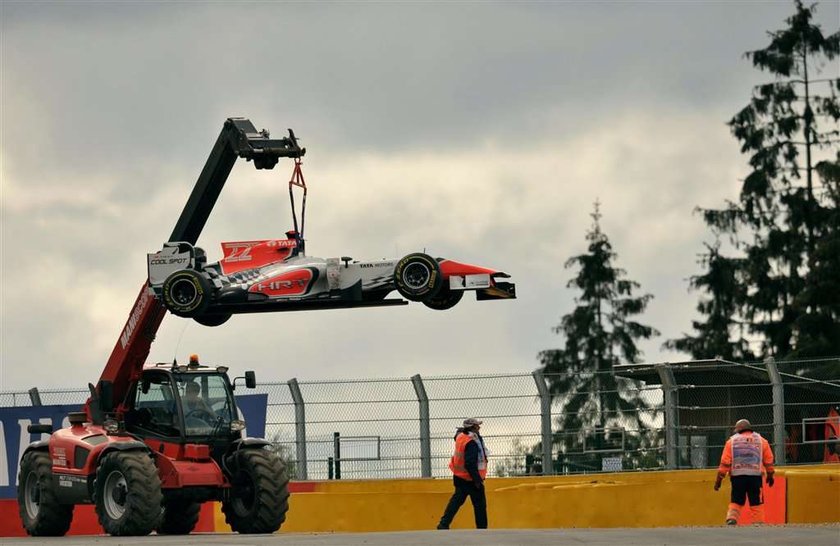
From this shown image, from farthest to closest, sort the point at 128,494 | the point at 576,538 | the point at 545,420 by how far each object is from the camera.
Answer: the point at 545,420 < the point at 128,494 < the point at 576,538

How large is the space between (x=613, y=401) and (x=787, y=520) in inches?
160

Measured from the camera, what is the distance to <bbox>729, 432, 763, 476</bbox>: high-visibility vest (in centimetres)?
2222

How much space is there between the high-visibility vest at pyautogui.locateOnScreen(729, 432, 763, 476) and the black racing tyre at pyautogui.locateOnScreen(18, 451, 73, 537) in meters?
8.03

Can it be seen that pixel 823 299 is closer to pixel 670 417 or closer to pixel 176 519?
pixel 670 417

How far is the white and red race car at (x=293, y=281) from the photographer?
70.7 ft

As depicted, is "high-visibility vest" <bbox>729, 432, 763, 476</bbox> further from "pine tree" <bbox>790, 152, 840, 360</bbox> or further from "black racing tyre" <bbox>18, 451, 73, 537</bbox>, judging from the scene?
"pine tree" <bbox>790, 152, 840, 360</bbox>

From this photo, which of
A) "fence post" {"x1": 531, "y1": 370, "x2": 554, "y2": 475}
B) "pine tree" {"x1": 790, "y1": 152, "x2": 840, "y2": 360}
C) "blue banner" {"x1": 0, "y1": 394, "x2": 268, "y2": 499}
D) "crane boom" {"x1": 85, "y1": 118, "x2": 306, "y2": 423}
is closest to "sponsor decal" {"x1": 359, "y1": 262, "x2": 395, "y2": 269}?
"crane boom" {"x1": 85, "y1": 118, "x2": 306, "y2": 423}

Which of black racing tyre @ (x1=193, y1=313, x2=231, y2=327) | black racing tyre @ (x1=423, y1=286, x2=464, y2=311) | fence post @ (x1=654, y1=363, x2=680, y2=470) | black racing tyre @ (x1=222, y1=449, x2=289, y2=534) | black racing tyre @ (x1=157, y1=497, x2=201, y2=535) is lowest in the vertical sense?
black racing tyre @ (x1=157, y1=497, x2=201, y2=535)

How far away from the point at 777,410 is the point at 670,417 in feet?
4.79

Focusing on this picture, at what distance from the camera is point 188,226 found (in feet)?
75.3

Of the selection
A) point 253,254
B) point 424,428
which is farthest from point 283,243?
point 424,428

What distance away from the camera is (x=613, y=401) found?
26.1 metres

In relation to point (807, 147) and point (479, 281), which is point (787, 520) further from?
point (807, 147)

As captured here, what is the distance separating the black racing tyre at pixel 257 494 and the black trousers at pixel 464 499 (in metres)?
2.02
